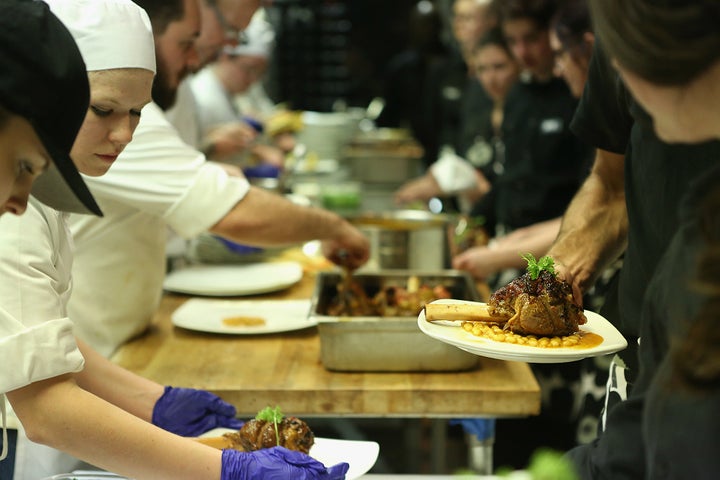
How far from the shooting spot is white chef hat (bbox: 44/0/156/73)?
1784 millimetres

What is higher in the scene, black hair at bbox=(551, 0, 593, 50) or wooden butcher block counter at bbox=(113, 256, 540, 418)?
black hair at bbox=(551, 0, 593, 50)

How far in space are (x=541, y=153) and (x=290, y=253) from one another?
3.72ft

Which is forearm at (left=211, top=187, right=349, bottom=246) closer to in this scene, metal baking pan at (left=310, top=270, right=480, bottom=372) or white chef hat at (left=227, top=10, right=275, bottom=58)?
metal baking pan at (left=310, top=270, right=480, bottom=372)

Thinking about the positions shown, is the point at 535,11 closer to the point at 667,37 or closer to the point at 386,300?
the point at 386,300

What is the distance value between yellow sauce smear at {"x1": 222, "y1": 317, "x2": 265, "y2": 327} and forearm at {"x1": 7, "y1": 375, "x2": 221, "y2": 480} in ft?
3.84

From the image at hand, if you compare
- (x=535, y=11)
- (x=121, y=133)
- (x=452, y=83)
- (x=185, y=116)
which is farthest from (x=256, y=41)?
(x=121, y=133)

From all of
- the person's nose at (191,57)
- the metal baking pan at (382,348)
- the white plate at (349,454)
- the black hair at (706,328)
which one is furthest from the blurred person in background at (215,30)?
the black hair at (706,328)

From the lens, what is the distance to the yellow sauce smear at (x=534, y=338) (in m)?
1.67

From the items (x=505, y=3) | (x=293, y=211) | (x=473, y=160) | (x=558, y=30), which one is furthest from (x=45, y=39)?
(x=473, y=160)

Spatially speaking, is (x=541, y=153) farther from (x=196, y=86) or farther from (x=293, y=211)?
(x=196, y=86)

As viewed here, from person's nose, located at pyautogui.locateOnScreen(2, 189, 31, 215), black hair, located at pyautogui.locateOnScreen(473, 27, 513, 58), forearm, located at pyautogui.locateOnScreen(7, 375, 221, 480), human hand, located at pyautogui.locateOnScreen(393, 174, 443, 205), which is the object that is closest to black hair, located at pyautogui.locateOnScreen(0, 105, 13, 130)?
person's nose, located at pyautogui.locateOnScreen(2, 189, 31, 215)

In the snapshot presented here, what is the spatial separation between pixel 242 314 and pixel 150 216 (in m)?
0.48

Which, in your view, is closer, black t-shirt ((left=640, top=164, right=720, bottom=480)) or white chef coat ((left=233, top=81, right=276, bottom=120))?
black t-shirt ((left=640, top=164, right=720, bottom=480))

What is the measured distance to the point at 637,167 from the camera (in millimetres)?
1764
